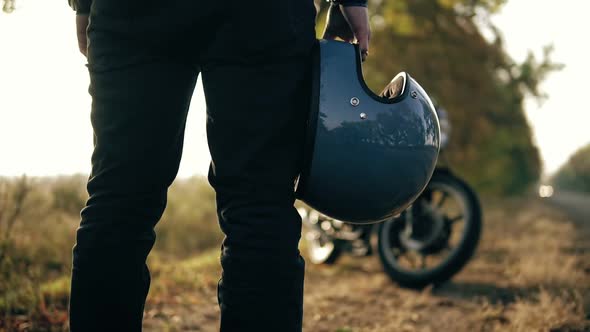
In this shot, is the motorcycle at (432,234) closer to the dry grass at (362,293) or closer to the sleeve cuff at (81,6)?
the dry grass at (362,293)

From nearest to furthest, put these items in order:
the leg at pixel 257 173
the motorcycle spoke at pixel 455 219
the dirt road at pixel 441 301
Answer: the leg at pixel 257 173 → the dirt road at pixel 441 301 → the motorcycle spoke at pixel 455 219

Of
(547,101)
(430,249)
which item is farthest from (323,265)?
(547,101)

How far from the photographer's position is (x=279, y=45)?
1.02 m

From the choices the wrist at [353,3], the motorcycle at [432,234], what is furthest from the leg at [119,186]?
the motorcycle at [432,234]

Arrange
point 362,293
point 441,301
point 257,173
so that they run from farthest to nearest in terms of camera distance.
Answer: point 362,293, point 441,301, point 257,173

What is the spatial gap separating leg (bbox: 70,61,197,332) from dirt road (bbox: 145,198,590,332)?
80 cm

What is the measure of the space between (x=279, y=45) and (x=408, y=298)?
1.62 m

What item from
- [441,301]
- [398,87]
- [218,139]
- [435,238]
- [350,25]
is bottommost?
[441,301]

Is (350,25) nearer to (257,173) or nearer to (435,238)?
(257,173)

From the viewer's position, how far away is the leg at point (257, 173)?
100cm

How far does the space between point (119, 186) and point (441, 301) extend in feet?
5.37

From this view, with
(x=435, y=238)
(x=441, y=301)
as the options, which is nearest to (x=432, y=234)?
(x=435, y=238)

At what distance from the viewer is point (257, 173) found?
1.01 metres

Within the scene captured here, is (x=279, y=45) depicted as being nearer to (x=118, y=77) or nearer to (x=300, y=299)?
(x=118, y=77)
